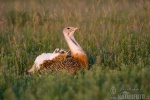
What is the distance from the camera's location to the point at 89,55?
22.8ft

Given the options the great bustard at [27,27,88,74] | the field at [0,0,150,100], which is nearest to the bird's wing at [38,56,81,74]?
the great bustard at [27,27,88,74]

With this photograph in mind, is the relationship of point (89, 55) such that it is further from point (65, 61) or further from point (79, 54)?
point (65, 61)

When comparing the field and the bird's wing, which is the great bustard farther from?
the field

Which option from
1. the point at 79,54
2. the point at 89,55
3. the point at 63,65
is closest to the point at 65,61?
the point at 63,65

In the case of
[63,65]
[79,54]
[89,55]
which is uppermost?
[89,55]

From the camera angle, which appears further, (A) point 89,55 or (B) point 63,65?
(A) point 89,55

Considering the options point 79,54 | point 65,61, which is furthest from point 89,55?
point 65,61

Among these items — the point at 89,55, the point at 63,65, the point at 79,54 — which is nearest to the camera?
the point at 63,65

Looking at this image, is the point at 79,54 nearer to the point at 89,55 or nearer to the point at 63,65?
the point at 63,65

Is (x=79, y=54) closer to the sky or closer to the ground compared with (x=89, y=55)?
closer to the ground

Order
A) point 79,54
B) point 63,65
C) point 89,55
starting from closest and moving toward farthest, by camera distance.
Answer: point 63,65 < point 79,54 < point 89,55

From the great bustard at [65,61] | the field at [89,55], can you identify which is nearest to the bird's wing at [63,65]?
the great bustard at [65,61]

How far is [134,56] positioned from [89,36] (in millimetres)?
1261

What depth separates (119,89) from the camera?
4.33 meters
